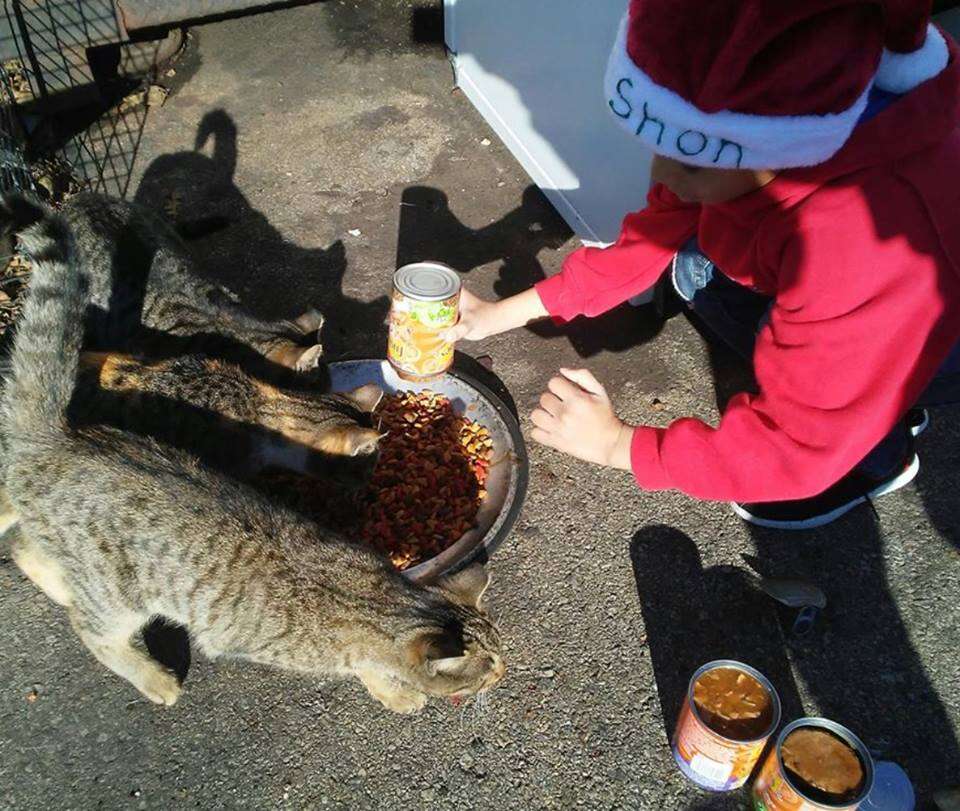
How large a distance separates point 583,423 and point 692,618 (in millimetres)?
873

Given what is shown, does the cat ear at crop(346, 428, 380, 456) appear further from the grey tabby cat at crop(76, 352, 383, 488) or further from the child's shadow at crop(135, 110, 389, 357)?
the child's shadow at crop(135, 110, 389, 357)

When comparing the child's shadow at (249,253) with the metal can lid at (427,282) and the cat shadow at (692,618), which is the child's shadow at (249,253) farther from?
the cat shadow at (692,618)

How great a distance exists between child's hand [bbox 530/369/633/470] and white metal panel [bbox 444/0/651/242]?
1267 mm

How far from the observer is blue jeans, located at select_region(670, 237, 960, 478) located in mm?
2910

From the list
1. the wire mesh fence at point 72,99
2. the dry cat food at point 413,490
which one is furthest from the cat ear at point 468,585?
the wire mesh fence at point 72,99

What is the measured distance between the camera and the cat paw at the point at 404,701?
2492 millimetres

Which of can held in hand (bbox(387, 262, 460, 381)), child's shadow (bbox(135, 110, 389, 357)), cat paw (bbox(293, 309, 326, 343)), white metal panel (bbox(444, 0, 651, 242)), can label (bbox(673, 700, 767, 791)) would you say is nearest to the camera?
can label (bbox(673, 700, 767, 791))

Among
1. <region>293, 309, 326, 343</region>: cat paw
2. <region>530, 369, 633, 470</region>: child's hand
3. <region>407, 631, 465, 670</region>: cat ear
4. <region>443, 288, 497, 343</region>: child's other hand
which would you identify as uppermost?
<region>530, 369, 633, 470</region>: child's hand

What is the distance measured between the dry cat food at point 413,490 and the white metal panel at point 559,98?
1356 mm

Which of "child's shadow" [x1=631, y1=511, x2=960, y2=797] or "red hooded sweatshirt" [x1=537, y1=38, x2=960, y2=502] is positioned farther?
"child's shadow" [x1=631, y1=511, x2=960, y2=797]

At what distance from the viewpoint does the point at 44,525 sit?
2.29 metres

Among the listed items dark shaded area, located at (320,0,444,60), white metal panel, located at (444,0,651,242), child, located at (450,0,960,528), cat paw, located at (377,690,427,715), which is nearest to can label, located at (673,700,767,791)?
child, located at (450,0,960,528)

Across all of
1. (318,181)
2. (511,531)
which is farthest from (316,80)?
(511,531)

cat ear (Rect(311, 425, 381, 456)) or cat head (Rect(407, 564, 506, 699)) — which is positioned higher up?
cat ear (Rect(311, 425, 381, 456))
